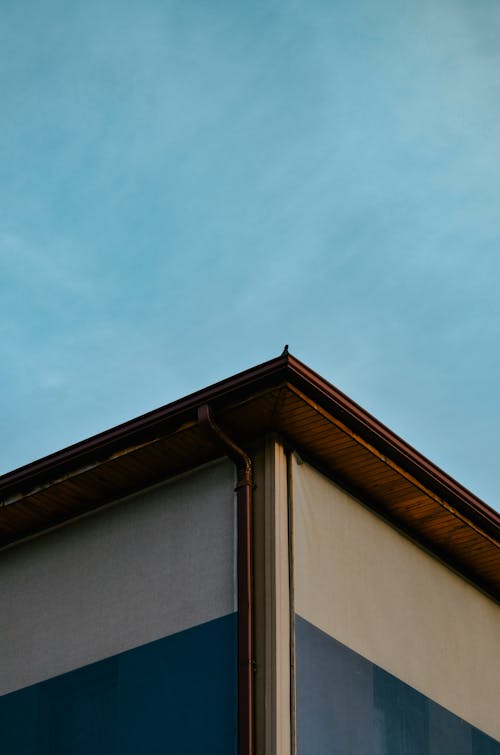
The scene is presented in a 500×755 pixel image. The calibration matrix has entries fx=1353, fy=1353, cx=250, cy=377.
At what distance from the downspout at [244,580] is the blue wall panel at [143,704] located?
0.42 ft

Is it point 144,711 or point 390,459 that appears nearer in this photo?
point 144,711

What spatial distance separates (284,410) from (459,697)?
13.0 ft

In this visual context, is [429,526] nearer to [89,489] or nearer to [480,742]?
[480,742]

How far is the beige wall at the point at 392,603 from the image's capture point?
13195 mm

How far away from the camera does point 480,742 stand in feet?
48.2

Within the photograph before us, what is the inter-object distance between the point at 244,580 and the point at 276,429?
1667 millimetres

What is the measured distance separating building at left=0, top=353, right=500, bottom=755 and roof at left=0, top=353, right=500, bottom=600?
2 centimetres

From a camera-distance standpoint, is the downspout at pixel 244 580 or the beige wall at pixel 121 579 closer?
the downspout at pixel 244 580

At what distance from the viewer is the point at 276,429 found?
530 inches

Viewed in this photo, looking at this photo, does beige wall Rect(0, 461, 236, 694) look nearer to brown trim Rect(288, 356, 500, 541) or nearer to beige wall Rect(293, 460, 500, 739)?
beige wall Rect(293, 460, 500, 739)

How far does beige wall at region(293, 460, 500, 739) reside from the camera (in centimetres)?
1320

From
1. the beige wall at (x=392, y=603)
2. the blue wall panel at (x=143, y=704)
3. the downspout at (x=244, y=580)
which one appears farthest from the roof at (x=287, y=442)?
the blue wall panel at (x=143, y=704)

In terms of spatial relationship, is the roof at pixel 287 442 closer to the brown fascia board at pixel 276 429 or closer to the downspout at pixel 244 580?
the brown fascia board at pixel 276 429

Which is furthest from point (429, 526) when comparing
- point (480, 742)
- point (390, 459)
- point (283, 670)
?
point (283, 670)
